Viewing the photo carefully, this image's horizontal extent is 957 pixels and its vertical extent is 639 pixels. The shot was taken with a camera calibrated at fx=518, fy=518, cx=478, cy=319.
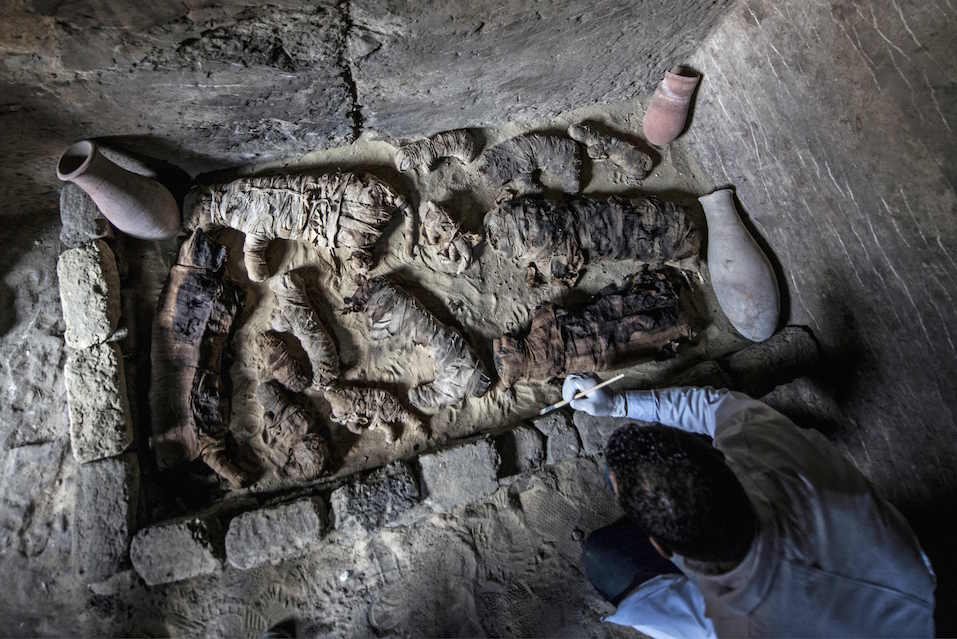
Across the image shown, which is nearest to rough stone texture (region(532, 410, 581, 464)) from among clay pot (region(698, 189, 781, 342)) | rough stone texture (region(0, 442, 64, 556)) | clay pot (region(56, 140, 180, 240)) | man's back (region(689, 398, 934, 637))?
man's back (region(689, 398, 934, 637))

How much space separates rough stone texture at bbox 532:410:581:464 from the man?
1.32m

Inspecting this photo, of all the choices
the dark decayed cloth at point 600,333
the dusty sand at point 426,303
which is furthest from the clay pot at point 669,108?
the dark decayed cloth at point 600,333

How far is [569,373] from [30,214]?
12.5 ft

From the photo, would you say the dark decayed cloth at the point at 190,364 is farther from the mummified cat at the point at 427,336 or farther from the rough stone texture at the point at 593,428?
the rough stone texture at the point at 593,428

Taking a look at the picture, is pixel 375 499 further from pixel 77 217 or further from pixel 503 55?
pixel 503 55

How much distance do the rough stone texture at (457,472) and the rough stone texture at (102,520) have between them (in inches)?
70.2

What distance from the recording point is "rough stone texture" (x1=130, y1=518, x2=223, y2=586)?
10.2ft

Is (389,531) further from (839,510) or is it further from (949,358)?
(949,358)

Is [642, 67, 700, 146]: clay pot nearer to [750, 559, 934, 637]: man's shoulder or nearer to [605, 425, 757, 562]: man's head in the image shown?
[605, 425, 757, 562]: man's head

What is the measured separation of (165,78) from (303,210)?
1.05 metres

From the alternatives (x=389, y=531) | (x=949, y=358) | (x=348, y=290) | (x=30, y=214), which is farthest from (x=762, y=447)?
(x=30, y=214)

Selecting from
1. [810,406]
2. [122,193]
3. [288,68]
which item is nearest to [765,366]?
[810,406]

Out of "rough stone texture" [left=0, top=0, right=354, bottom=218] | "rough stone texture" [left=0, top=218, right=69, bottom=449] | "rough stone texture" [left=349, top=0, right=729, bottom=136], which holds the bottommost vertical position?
"rough stone texture" [left=0, top=218, right=69, bottom=449]

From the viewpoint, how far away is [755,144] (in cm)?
382
